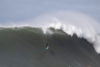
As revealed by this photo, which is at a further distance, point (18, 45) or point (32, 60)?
point (18, 45)

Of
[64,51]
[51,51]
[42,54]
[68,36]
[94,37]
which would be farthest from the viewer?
[94,37]

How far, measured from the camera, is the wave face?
37.3 ft

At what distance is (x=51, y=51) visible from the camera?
549 inches

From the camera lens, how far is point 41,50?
13477mm

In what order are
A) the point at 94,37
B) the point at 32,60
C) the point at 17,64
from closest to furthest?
the point at 17,64, the point at 32,60, the point at 94,37

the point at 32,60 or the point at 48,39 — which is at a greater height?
the point at 48,39

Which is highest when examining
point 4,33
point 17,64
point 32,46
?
point 4,33

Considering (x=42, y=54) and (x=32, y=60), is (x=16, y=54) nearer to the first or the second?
(x=32, y=60)

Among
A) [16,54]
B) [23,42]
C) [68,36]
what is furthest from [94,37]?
[16,54]

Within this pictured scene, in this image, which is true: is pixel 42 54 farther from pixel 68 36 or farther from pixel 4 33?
pixel 68 36

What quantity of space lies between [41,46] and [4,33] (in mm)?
3345

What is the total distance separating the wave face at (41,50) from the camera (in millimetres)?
11367

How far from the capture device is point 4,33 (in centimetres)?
1424

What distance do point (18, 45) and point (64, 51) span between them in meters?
4.31
